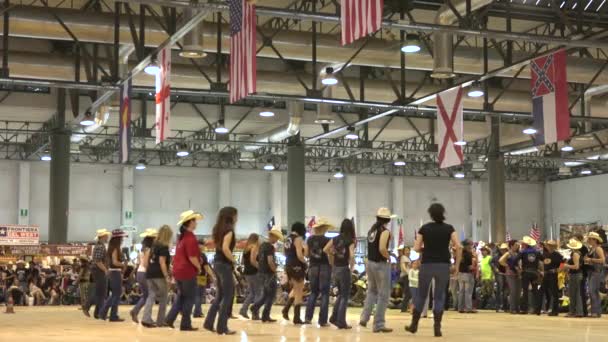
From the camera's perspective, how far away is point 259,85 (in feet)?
75.7

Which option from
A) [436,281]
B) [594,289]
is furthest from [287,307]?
[594,289]

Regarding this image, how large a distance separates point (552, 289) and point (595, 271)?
1.34m

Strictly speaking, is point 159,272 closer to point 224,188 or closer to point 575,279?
point 575,279

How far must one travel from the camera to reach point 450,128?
58.2ft

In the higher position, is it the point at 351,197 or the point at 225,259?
the point at 351,197

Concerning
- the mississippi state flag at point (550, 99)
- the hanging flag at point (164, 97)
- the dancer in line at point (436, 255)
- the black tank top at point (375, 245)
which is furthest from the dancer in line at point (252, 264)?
the mississippi state flag at point (550, 99)

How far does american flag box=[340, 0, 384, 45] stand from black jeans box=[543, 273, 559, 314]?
847cm

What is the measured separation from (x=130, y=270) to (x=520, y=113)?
37.0 ft

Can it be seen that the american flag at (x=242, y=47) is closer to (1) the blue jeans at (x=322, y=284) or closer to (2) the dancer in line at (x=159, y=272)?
(2) the dancer in line at (x=159, y=272)

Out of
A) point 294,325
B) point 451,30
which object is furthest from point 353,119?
point 294,325

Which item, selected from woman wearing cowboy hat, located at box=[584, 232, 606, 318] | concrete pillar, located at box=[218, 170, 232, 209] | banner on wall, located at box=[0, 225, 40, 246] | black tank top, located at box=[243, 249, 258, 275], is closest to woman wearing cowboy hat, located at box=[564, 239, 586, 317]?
woman wearing cowboy hat, located at box=[584, 232, 606, 318]

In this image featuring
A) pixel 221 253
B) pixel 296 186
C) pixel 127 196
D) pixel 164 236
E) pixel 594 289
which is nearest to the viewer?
pixel 221 253

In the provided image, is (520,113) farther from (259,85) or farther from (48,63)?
(48,63)

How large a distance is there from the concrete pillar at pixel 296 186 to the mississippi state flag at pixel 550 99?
13819mm
